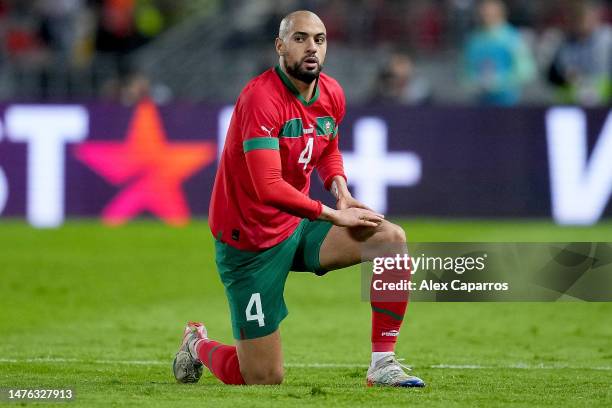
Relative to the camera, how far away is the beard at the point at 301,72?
24.0 feet

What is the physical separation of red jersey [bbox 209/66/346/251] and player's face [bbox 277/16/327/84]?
118mm

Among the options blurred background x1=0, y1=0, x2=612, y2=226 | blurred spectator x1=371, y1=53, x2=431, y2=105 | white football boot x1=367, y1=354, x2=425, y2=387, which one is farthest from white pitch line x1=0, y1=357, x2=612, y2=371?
blurred spectator x1=371, y1=53, x2=431, y2=105

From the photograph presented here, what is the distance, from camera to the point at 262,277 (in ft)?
24.6

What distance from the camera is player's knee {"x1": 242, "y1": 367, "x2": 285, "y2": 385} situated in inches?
292

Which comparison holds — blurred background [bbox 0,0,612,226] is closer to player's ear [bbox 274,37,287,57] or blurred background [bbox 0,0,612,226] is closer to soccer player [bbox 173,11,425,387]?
soccer player [bbox 173,11,425,387]

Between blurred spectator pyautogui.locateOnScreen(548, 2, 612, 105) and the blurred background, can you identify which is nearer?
the blurred background

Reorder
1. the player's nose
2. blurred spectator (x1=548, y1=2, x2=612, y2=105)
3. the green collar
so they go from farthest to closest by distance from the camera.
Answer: blurred spectator (x1=548, y1=2, x2=612, y2=105) < the green collar < the player's nose

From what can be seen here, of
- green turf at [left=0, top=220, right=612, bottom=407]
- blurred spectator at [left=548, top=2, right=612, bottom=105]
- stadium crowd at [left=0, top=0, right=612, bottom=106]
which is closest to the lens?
green turf at [left=0, top=220, right=612, bottom=407]

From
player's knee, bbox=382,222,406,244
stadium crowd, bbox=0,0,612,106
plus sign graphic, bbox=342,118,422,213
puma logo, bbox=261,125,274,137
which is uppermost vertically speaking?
stadium crowd, bbox=0,0,612,106

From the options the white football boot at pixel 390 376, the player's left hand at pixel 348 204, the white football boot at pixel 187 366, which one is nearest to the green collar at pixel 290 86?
the player's left hand at pixel 348 204

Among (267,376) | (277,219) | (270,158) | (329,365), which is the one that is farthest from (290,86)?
(329,365)

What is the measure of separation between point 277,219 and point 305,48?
99 cm

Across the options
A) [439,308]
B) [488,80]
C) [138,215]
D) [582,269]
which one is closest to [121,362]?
[582,269]

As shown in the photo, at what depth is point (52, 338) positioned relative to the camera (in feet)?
31.1
